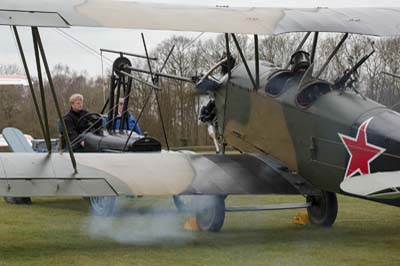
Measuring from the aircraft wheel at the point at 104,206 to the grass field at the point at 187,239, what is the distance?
0.21m

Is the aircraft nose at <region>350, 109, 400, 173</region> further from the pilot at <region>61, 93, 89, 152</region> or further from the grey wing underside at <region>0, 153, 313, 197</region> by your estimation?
the pilot at <region>61, 93, 89, 152</region>

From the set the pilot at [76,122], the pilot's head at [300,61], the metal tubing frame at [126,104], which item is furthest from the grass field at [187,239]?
the pilot's head at [300,61]

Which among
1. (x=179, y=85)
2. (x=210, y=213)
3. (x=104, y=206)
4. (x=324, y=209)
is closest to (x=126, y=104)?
(x=104, y=206)

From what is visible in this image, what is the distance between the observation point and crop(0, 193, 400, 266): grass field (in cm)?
614

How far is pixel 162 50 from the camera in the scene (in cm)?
2042

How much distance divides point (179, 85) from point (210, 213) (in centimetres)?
1368

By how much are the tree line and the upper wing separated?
142 cm

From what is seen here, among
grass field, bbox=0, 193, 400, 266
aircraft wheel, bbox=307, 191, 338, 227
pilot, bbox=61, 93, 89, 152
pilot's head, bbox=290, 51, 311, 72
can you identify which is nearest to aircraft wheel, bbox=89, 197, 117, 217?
grass field, bbox=0, 193, 400, 266

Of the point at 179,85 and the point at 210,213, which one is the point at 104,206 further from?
the point at 179,85

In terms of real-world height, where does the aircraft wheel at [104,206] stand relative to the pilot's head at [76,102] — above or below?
below

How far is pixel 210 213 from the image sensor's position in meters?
7.63

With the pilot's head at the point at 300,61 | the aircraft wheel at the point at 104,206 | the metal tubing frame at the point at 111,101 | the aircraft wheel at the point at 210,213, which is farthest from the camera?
the metal tubing frame at the point at 111,101

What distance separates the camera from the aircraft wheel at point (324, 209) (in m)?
8.20

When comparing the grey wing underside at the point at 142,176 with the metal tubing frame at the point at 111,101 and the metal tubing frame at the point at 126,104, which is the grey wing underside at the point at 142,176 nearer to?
the metal tubing frame at the point at 126,104
